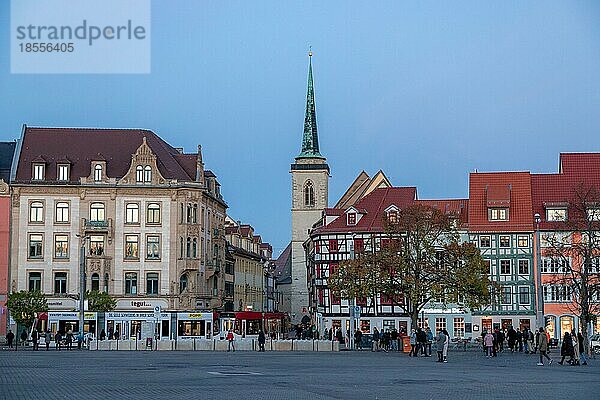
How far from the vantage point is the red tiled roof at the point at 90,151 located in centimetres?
9019

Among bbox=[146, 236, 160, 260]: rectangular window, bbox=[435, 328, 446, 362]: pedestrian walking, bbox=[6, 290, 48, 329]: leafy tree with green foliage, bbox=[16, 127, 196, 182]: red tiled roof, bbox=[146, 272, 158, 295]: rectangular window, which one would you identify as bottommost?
bbox=[435, 328, 446, 362]: pedestrian walking

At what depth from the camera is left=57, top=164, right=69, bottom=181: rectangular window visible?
3522 inches

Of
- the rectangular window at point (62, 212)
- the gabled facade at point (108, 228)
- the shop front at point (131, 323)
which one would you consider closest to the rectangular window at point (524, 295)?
the gabled facade at point (108, 228)

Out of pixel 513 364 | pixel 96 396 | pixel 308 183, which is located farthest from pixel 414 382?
pixel 308 183

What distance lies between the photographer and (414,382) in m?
32.9

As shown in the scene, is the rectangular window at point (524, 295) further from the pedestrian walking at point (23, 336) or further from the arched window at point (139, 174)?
the pedestrian walking at point (23, 336)

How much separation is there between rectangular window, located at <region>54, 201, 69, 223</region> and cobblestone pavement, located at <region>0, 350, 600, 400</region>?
138 ft

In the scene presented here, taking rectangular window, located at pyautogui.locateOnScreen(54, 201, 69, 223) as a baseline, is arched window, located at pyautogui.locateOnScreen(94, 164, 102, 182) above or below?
above

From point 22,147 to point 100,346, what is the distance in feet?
95.0

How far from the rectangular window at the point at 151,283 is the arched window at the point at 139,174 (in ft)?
24.8

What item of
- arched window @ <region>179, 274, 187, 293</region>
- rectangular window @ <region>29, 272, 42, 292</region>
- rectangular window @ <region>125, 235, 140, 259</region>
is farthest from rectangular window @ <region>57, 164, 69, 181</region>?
arched window @ <region>179, 274, 187, 293</region>

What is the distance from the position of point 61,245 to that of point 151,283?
7739 mm

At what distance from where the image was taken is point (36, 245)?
88.4 meters

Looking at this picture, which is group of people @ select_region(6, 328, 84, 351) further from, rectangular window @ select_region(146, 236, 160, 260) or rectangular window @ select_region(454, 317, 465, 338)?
rectangular window @ select_region(454, 317, 465, 338)
